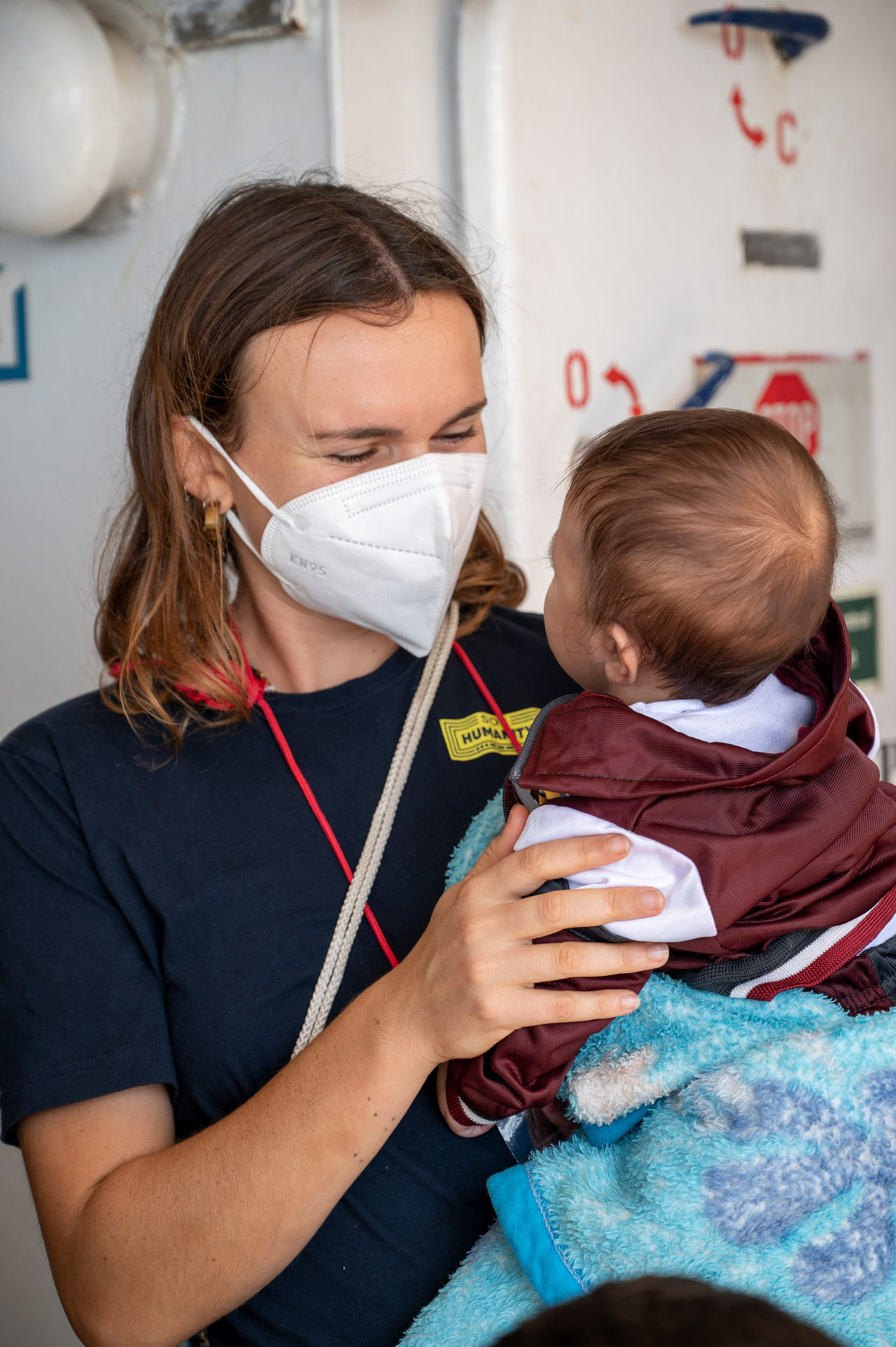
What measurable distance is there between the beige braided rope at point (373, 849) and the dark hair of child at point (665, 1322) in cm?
69

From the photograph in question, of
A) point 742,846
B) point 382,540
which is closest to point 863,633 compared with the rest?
point 382,540

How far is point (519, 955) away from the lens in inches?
36.7

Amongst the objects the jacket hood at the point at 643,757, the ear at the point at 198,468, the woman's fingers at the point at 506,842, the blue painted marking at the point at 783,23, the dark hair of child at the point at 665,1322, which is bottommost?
the woman's fingers at the point at 506,842

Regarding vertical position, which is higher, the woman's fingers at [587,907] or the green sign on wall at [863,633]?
the woman's fingers at [587,907]

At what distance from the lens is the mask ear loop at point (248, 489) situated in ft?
4.07

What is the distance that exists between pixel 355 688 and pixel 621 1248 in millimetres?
652

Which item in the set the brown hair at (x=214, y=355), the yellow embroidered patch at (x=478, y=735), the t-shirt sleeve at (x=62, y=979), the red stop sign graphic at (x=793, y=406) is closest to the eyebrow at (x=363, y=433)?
the brown hair at (x=214, y=355)

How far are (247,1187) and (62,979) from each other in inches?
11.0

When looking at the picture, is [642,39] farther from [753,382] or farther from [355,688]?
[355,688]

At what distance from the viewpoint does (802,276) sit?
250 centimetres

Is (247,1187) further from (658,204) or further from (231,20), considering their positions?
(658,204)

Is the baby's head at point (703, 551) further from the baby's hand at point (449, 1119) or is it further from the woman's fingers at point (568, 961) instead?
the baby's hand at point (449, 1119)

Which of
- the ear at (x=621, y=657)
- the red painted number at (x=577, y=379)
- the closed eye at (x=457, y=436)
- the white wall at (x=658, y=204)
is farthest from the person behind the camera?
the red painted number at (x=577, y=379)

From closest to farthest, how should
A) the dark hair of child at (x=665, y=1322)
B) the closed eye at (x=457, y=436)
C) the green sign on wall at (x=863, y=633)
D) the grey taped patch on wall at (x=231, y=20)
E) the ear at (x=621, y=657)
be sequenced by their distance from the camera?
the dark hair of child at (x=665, y=1322), the ear at (x=621, y=657), the closed eye at (x=457, y=436), the grey taped patch on wall at (x=231, y=20), the green sign on wall at (x=863, y=633)
